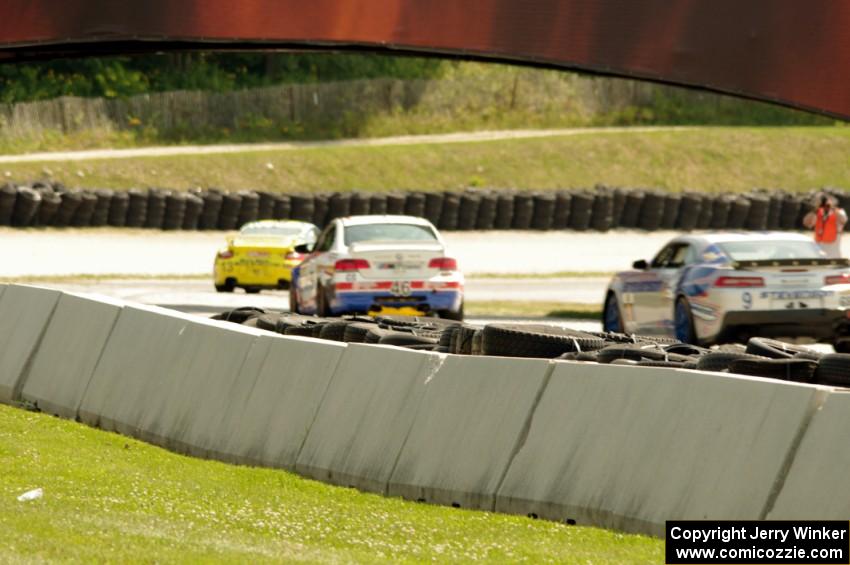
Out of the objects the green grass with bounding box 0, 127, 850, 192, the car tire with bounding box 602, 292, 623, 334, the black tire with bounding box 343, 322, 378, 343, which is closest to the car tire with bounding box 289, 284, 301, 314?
the car tire with bounding box 602, 292, 623, 334

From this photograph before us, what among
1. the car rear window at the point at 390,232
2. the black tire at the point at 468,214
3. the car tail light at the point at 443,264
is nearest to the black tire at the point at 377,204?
the black tire at the point at 468,214

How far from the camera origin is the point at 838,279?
60.4ft

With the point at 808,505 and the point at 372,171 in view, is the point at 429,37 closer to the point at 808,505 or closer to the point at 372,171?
the point at 808,505

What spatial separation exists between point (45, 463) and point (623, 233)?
3805cm

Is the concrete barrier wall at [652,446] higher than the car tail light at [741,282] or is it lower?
higher

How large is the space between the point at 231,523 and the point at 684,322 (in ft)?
38.3

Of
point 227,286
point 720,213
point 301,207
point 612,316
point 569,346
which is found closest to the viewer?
point 569,346

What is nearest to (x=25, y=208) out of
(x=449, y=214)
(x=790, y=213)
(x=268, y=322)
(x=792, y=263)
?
(x=449, y=214)

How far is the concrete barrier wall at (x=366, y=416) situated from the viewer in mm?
9695

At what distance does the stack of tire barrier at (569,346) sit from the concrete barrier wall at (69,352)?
1.83 metres

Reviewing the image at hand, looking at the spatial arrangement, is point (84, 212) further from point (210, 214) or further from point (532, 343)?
point (532, 343)

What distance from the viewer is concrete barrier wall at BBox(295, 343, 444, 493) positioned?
970cm

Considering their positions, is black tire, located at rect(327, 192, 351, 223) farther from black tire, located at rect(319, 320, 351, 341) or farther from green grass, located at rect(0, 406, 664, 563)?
green grass, located at rect(0, 406, 664, 563)

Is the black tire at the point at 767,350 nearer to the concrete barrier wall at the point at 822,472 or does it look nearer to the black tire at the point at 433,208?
the concrete barrier wall at the point at 822,472
